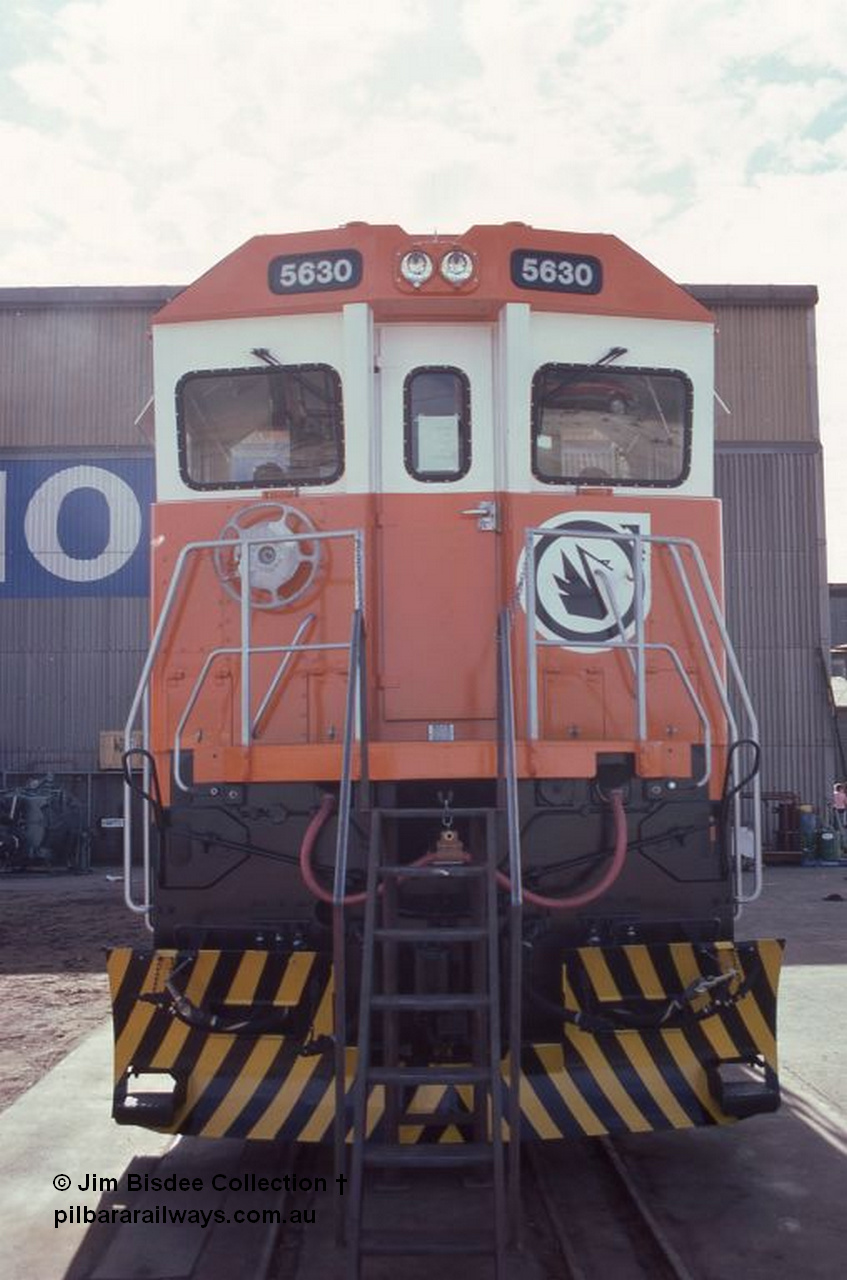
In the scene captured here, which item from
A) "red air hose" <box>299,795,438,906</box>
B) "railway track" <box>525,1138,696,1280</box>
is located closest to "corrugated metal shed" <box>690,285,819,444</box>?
"railway track" <box>525,1138,696,1280</box>

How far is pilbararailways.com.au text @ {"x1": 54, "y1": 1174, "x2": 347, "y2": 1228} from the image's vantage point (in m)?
5.36

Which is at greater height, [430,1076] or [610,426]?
[610,426]

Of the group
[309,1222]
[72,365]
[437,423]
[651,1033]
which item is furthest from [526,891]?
[72,365]

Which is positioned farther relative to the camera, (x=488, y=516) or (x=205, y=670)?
(x=488, y=516)

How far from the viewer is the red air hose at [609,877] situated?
5.27 metres

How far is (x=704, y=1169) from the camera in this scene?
6035mm

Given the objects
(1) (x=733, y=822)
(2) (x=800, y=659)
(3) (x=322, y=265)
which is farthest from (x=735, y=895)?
(2) (x=800, y=659)

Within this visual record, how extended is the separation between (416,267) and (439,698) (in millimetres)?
2169

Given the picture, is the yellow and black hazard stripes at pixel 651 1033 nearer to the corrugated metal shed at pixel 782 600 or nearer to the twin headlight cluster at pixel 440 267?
the twin headlight cluster at pixel 440 267

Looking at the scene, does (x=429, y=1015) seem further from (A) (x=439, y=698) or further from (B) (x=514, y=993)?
(A) (x=439, y=698)

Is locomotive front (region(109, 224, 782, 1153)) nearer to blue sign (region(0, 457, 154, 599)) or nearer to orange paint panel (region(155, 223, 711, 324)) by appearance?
orange paint panel (region(155, 223, 711, 324))

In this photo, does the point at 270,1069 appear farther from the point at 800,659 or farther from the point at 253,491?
the point at 800,659

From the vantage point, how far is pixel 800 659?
21984mm

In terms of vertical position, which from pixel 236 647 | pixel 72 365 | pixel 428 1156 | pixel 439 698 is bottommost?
pixel 428 1156
